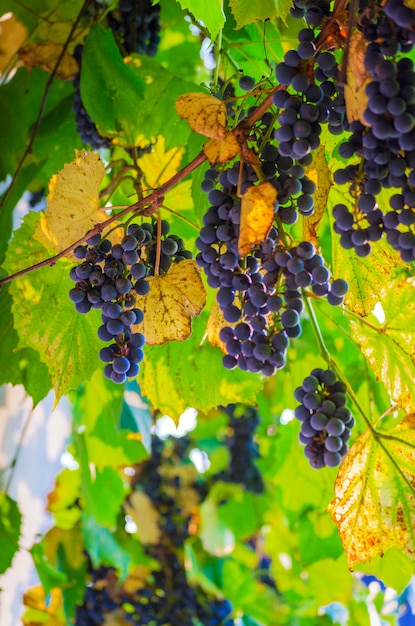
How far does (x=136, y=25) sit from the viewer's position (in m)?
1.01

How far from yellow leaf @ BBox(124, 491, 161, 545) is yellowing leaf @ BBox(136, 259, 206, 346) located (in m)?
1.47

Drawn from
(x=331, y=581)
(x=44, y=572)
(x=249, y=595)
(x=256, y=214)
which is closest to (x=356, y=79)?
(x=256, y=214)

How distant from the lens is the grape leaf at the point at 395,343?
0.66 m

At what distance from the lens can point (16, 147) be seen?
1.09 m

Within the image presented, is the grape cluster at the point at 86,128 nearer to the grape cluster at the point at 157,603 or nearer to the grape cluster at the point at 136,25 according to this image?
the grape cluster at the point at 136,25

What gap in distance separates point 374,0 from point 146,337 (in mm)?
333

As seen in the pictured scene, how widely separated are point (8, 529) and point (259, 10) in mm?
880

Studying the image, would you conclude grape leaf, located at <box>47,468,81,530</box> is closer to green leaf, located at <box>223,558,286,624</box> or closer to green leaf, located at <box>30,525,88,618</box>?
green leaf, located at <box>30,525,88,618</box>

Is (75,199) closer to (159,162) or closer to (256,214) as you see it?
(256,214)

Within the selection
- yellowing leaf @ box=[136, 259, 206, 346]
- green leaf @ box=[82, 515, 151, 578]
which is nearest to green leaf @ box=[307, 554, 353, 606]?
green leaf @ box=[82, 515, 151, 578]

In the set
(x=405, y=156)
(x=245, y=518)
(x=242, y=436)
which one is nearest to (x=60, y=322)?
(x=405, y=156)

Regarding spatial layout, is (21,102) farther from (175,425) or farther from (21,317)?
(175,425)

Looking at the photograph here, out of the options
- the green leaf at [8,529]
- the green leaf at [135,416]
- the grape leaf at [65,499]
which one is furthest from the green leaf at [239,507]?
the green leaf at [8,529]

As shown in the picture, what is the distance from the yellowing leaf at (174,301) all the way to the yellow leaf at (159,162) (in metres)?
0.36
